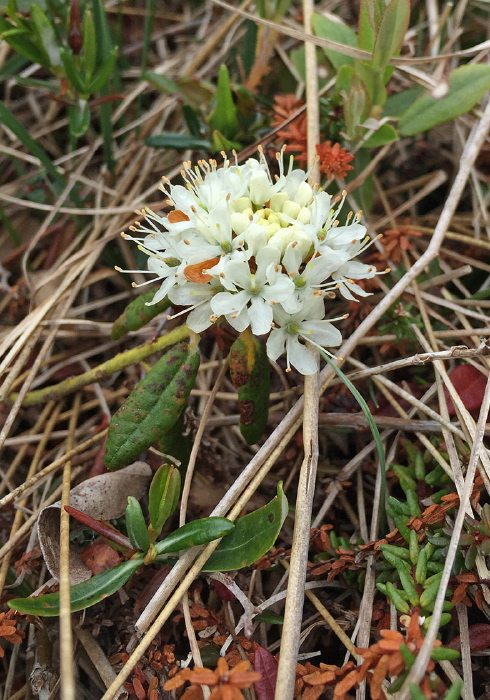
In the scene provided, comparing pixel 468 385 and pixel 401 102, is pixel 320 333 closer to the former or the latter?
pixel 468 385

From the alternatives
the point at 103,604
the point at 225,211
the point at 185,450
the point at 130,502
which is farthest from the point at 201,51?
the point at 103,604

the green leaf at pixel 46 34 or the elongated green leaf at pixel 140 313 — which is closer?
the elongated green leaf at pixel 140 313

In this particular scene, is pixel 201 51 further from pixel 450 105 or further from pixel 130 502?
pixel 130 502

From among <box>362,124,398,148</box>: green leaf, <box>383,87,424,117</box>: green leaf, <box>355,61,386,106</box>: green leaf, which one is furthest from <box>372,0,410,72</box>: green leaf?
<box>383,87,424,117</box>: green leaf

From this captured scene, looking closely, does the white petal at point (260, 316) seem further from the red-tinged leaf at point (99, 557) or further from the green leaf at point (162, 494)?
the red-tinged leaf at point (99, 557)

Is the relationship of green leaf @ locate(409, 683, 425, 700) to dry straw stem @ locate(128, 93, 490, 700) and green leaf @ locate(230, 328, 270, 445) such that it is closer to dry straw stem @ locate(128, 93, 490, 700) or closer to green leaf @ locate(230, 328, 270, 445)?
dry straw stem @ locate(128, 93, 490, 700)

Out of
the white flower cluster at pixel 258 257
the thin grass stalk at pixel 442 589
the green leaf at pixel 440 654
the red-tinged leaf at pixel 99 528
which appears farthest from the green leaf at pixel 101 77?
the green leaf at pixel 440 654
